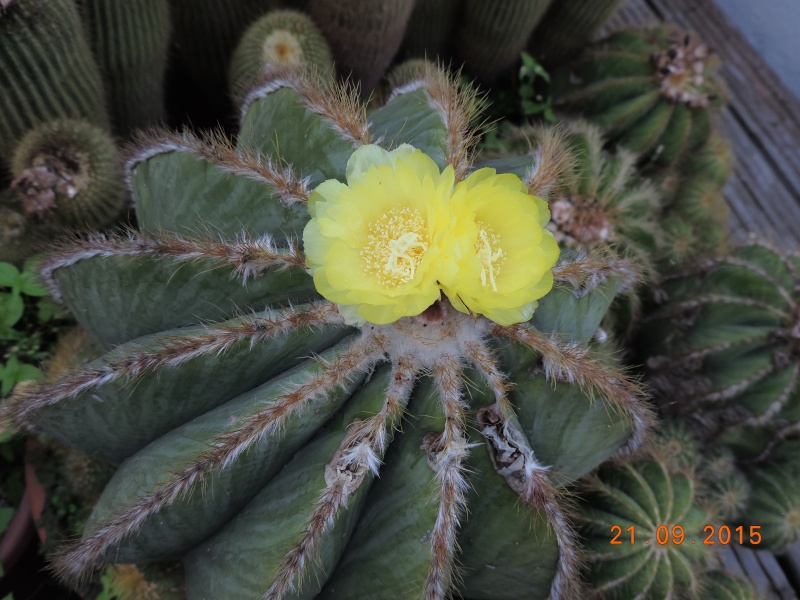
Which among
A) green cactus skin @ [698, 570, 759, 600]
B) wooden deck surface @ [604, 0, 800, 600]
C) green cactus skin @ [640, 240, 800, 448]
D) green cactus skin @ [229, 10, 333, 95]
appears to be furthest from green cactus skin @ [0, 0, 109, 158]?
wooden deck surface @ [604, 0, 800, 600]

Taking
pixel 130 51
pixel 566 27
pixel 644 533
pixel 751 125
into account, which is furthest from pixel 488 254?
pixel 751 125

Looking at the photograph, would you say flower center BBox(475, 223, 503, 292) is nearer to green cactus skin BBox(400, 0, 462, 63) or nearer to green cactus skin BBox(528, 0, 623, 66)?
green cactus skin BBox(400, 0, 462, 63)

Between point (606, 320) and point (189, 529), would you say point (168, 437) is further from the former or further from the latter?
point (606, 320)

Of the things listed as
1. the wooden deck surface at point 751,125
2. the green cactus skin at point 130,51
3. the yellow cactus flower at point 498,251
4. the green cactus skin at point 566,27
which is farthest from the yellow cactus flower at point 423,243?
the wooden deck surface at point 751,125

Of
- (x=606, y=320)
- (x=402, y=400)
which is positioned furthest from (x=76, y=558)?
(x=606, y=320)

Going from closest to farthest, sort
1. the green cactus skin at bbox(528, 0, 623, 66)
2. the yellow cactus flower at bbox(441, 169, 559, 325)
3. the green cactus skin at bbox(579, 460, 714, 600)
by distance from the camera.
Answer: the yellow cactus flower at bbox(441, 169, 559, 325), the green cactus skin at bbox(579, 460, 714, 600), the green cactus skin at bbox(528, 0, 623, 66)

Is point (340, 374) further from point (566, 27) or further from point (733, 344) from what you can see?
point (566, 27)
